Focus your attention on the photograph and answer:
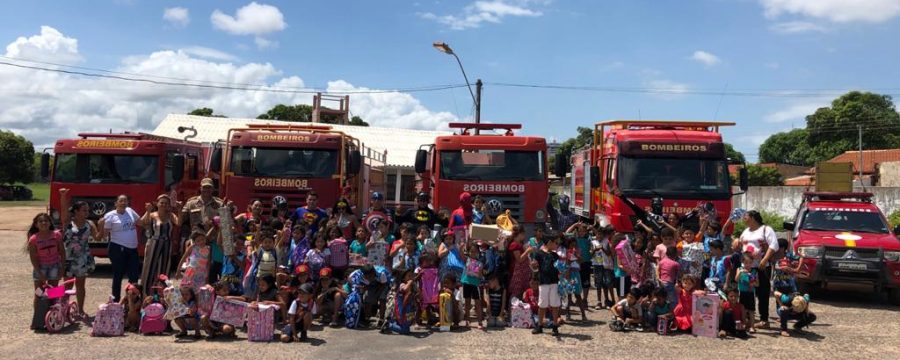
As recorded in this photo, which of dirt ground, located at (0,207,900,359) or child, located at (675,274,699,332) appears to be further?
child, located at (675,274,699,332)

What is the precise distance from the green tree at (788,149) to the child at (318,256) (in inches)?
2573

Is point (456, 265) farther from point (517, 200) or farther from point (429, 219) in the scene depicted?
point (517, 200)

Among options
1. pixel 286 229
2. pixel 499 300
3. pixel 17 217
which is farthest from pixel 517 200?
pixel 17 217

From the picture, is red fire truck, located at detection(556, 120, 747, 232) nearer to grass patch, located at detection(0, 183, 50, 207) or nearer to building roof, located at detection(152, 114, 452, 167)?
building roof, located at detection(152, 114, 452, 167)

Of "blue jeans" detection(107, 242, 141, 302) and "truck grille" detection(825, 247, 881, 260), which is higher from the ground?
"truck grille" detection(825, 247, 881, 260)

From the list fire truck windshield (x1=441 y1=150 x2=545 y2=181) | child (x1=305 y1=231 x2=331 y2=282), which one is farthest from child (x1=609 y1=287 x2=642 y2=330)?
fire truck windshield (x1=441 y1=150 x2=545 y2=181)

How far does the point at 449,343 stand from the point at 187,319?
2.99 metres

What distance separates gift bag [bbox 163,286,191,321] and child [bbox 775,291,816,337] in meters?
7.13

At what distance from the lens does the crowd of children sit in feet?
26.7

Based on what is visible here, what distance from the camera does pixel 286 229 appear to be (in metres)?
9.26

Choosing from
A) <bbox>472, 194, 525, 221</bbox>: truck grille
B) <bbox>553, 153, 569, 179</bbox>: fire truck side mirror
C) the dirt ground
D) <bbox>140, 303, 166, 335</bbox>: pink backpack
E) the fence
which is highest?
<bbox>553, 153, 569, 179</bbox>: fire truck side mirror

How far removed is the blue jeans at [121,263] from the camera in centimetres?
876

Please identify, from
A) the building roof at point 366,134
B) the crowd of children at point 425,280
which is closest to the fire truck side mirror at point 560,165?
the crowd of children at point 425,280

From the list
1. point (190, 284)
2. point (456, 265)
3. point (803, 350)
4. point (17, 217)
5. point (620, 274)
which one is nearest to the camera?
point (803, 350)
